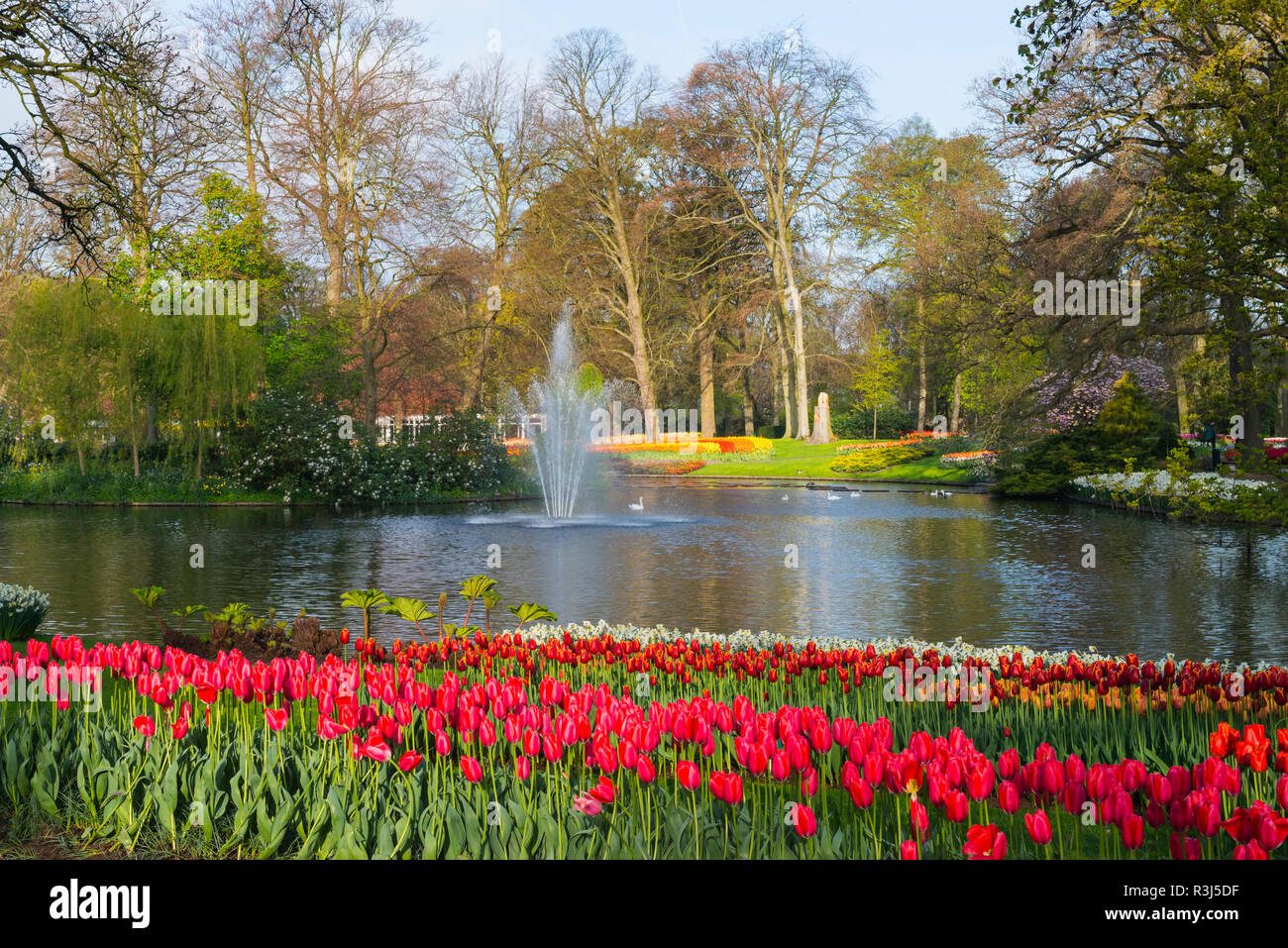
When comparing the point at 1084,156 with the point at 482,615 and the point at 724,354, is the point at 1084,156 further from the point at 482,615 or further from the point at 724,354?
the point at 724,354

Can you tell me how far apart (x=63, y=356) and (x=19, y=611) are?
2058 cm

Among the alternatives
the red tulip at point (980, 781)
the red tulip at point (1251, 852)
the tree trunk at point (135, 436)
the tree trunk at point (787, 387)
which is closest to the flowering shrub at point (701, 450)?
the tree trunk at point (787, 387)

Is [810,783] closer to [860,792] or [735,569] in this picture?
[860,792]

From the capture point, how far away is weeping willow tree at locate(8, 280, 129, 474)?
88.9 ft

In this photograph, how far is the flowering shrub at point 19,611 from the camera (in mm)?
8977

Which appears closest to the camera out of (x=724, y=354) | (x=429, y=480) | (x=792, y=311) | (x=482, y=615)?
(x=482, y=615)

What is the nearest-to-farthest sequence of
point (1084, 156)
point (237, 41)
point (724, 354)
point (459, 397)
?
point (1084, 156)
point (237, 41)
point (459, 397)
point (724, 354)

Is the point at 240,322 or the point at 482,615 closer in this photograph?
the point at 482,615

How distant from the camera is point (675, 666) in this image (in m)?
6.42

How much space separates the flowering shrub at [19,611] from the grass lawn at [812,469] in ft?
97.9

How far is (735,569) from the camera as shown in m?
15.2

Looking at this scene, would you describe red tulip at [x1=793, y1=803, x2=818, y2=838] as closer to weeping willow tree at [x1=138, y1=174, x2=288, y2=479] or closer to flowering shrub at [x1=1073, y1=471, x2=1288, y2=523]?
flowering shrub at [x1=1073, y1=471, x2=1288, y2=523]

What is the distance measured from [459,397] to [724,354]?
52.2ft
